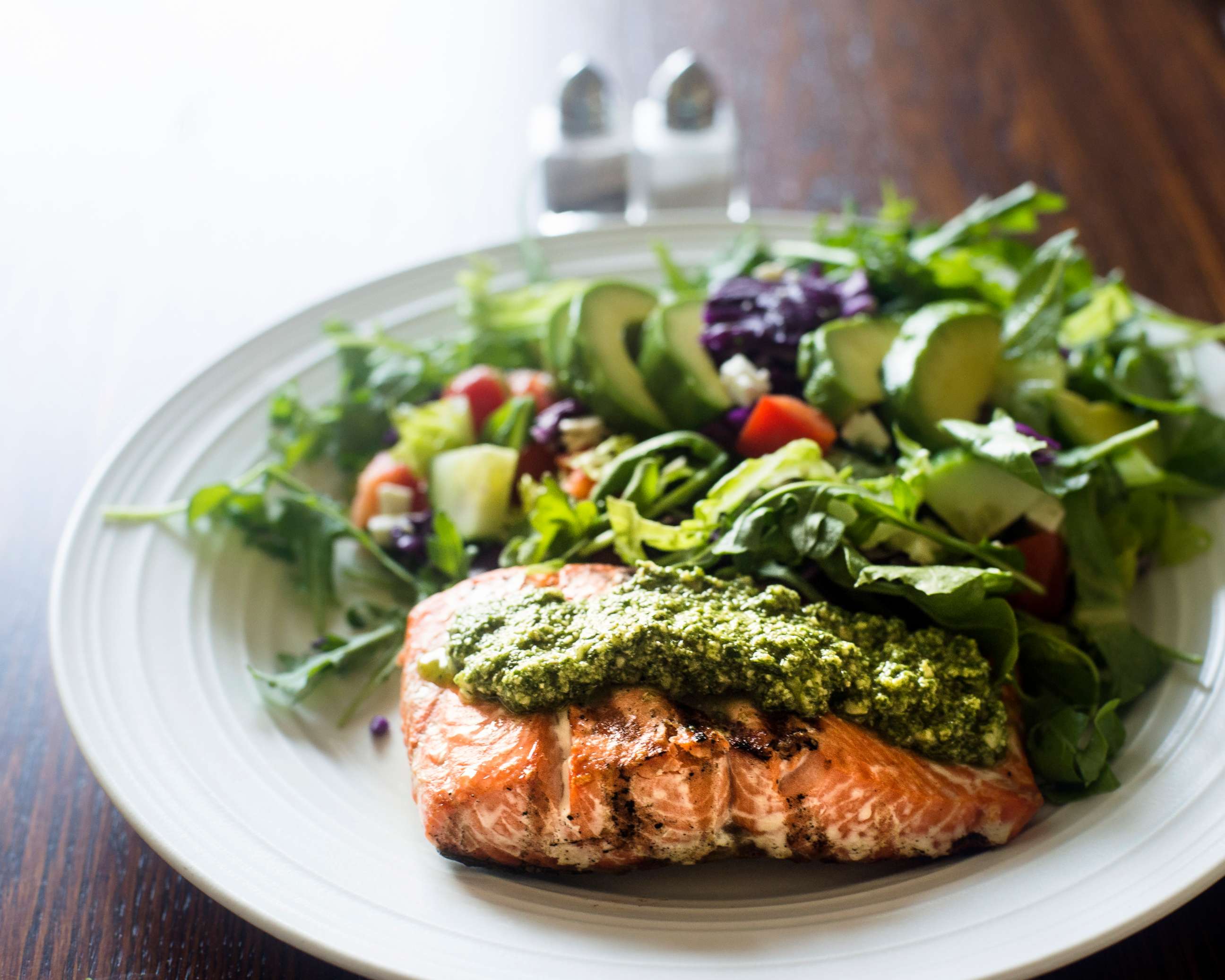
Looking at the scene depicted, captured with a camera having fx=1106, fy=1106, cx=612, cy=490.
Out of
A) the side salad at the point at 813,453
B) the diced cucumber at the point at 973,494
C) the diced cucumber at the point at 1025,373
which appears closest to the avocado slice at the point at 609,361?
the side salad at the point at 813,453

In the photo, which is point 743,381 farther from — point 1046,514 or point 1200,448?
point 1200,448

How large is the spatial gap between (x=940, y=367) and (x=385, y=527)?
1.62m

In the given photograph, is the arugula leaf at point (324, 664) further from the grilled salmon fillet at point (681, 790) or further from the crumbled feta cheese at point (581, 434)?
the crumbled feta cheese at point (581, 434)

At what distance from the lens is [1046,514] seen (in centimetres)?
280

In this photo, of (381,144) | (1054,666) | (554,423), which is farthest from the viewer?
(381,144)

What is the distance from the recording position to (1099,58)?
569 centimetres

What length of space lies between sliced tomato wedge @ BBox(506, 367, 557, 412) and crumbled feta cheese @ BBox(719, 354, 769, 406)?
1.92 feet

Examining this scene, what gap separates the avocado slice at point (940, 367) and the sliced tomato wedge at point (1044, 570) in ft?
1.13

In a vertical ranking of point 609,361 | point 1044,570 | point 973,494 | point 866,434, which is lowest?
point 1044,570

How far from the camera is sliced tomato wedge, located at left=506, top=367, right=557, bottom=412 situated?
3439mm

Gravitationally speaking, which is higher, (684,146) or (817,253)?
(684,146)

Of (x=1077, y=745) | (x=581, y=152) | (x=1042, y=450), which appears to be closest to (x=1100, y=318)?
(x=1042, y=450)

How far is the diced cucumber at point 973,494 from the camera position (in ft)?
9.10

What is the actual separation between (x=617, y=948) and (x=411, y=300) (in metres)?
2.49
